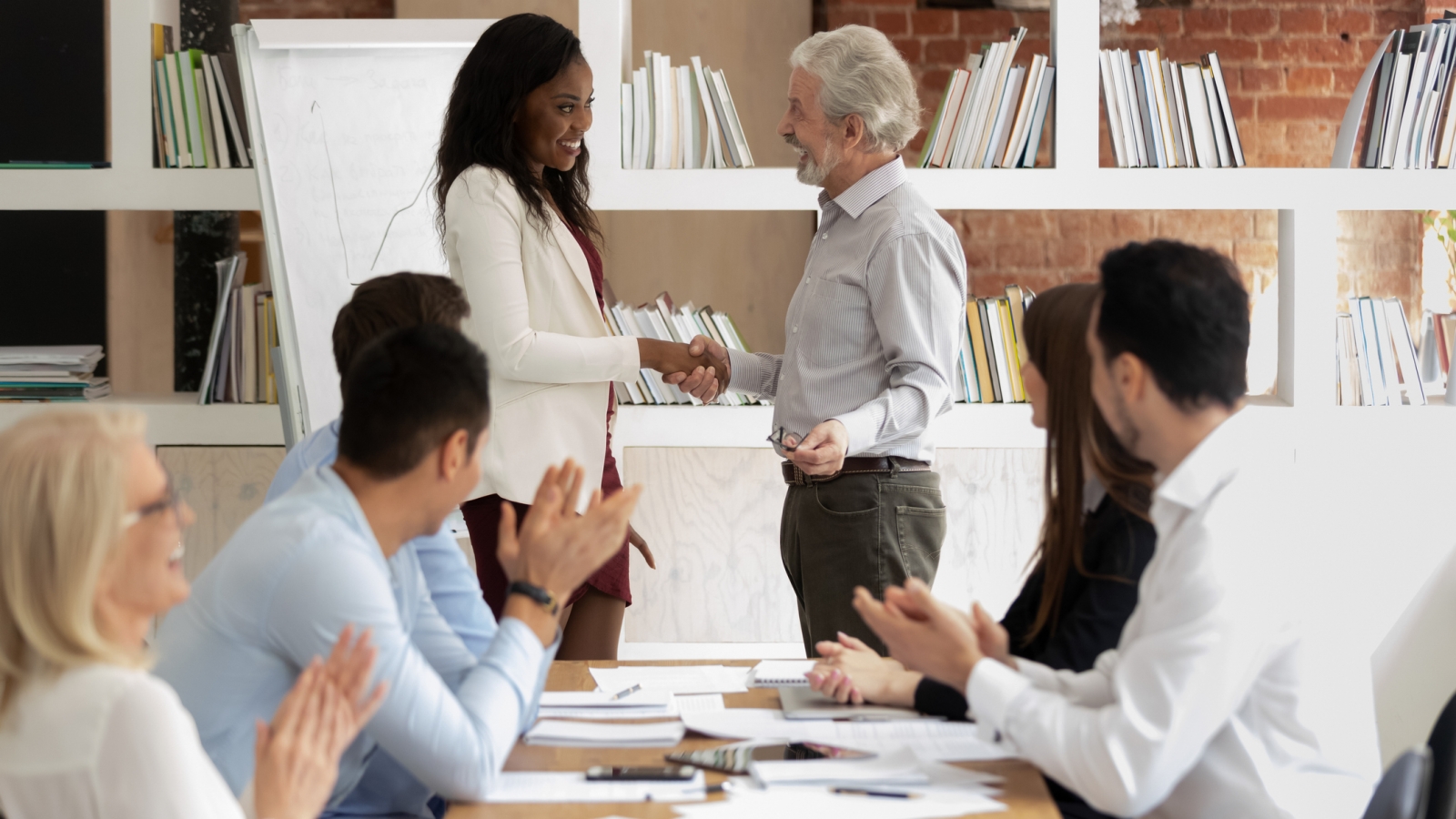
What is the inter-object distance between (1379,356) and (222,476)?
3100 millimetres

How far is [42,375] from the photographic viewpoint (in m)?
3.33

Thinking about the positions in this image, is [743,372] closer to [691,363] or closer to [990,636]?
[691,363]

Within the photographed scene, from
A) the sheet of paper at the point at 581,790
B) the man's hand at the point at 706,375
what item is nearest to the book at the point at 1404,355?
the man's hand at the point at 706,375

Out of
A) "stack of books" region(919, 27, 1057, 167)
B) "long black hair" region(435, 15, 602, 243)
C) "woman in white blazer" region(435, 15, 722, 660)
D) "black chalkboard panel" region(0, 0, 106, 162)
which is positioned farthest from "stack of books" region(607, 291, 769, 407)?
"black chalkboard panel" region(0, 0, 106, 162)

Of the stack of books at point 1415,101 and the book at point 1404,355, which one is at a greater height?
the stack of books at point 1415,101

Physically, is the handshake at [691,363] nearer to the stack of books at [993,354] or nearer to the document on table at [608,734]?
the stack of books at [993,354]

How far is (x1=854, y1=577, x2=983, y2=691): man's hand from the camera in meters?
1.43

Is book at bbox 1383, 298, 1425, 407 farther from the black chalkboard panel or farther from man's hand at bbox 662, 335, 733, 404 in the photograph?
the black chalkboard panel

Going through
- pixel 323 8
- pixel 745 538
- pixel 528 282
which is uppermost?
pixel 323 8

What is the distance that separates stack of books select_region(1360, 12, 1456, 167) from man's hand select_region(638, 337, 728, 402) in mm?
1878

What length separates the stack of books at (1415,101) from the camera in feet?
10.4

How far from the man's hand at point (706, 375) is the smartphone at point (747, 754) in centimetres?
122

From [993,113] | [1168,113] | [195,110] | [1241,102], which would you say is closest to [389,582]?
[993,113]

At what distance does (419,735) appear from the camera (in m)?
1.28
